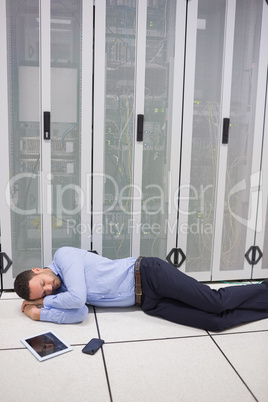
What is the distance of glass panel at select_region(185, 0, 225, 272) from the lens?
287cm

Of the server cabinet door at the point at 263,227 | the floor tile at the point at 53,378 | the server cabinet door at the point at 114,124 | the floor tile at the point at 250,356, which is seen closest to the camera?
the floor tile at the point at 53,378

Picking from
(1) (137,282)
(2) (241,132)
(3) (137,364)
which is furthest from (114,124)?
(3) (137,364)

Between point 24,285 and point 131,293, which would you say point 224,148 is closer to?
point 131,293

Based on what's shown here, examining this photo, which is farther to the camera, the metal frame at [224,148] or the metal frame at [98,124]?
the metal frame at [224,148]

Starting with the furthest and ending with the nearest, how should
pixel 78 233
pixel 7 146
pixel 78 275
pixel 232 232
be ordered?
pixel 232 232, pixel 78 233, pixel 7 146, pixel 78 275

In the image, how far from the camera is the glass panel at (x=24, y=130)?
266 cm

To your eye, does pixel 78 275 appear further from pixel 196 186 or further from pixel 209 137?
pixel 209 137

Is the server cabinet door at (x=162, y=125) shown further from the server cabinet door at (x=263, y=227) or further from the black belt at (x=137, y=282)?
the server cabinet door at (x=263, y=227)

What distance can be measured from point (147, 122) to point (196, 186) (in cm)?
65

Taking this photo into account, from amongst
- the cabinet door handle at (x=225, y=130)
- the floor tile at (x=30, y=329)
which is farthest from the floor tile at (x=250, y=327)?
the cabinet door handle at (x=225, y=130)

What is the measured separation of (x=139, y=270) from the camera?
8.23 ft

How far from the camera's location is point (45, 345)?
2.12 metres

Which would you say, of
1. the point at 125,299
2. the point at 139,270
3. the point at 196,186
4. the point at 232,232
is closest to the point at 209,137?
the point at 196,186

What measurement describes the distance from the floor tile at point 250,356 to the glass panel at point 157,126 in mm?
1005
